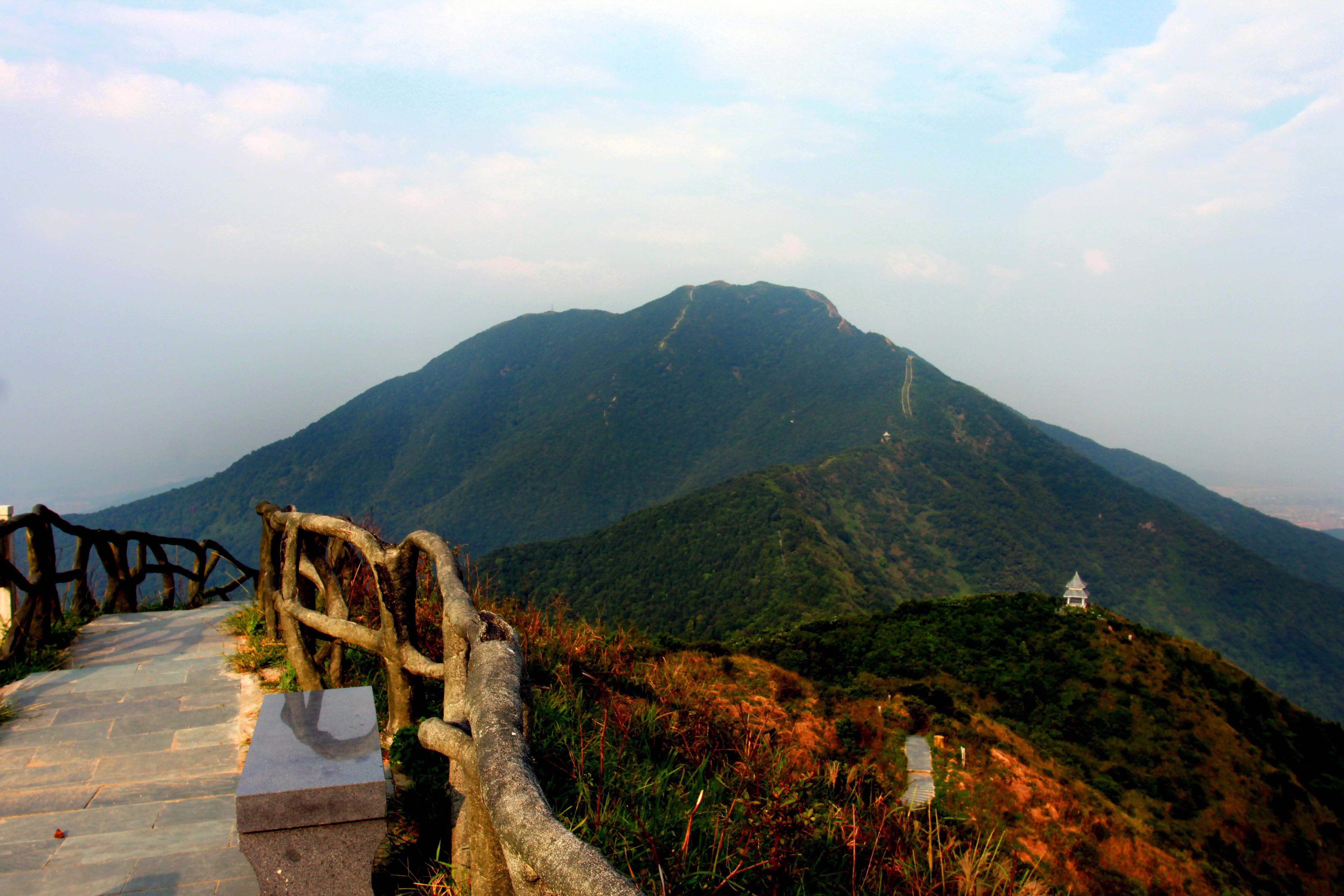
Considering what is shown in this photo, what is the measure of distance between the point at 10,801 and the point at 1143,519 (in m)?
98.4

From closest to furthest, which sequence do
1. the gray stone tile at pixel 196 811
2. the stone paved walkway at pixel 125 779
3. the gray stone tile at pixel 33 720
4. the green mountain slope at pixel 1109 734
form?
the stone paved walkway at pixel 125 779 → the gray stone tile at pixel 196 811 → the gray stone tile at pixel 33 720 → the green mountain slope at pixel 1109 734

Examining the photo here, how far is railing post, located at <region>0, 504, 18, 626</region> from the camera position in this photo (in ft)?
18.0

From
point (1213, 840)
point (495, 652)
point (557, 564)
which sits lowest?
point (557, 564)

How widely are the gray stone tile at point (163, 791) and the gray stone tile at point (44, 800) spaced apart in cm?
5

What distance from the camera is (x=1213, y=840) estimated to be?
23.6 m

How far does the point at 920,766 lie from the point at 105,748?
56.9 ft

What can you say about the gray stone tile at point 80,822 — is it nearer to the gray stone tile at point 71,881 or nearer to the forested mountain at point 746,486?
the gray stone tile at point 71,881

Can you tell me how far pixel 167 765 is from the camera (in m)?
3.72

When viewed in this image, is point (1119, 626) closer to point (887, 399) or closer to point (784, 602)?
point (784, 602)

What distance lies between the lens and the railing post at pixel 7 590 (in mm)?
5473

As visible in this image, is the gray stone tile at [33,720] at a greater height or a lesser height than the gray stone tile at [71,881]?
lesser

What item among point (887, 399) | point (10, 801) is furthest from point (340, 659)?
point (887, 399)

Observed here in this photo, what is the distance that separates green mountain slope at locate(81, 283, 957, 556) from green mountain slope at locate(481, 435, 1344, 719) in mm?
18179

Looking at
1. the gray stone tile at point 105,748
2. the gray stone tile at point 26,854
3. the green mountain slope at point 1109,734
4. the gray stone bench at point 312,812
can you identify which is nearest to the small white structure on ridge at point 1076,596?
the green mountain slope at point 1109,734
